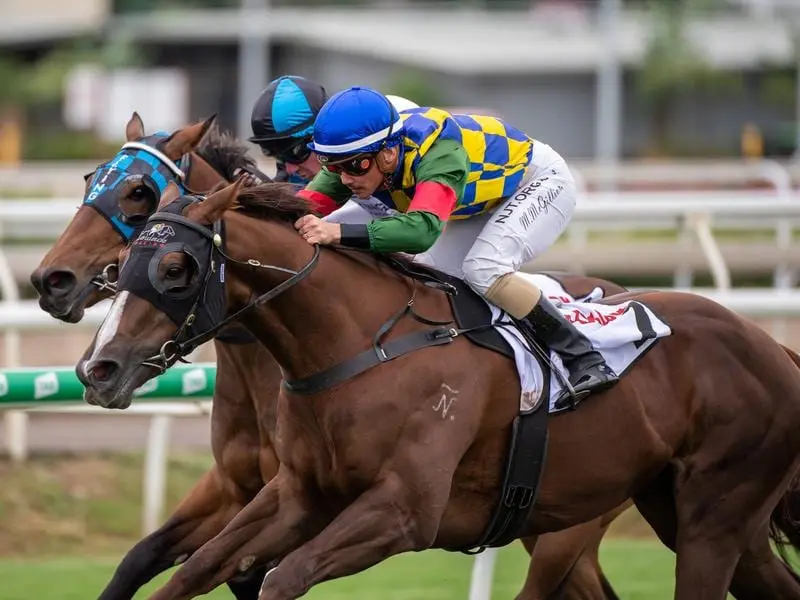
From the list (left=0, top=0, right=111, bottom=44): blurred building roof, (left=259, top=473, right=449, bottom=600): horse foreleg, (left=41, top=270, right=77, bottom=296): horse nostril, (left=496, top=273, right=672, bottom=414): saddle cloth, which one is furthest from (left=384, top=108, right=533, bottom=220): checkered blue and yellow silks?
(left=0, top=0, right=111, bottom=44): blurred building roof

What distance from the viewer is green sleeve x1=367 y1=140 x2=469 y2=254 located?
13.3 ft

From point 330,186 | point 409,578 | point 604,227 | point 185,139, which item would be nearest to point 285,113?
point 185,139

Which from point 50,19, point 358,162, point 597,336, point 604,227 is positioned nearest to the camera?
point 358,162

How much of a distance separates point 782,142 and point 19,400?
26342 mm

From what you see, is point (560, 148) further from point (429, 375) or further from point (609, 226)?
point (429, 375)

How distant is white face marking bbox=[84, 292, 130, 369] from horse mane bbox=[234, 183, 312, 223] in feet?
1.44

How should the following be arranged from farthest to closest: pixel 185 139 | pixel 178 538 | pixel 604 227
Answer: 1. pixel 604 227
2. pixel 185 139
3. pixel 178 538

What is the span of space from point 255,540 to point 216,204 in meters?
0.97

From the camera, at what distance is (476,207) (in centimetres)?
454

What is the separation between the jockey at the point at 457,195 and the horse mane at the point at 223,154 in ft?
2.12

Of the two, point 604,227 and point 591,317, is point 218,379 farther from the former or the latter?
point 604,227

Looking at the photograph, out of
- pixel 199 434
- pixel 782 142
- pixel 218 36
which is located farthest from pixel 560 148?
pixel 199 434

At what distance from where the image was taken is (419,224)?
406cm

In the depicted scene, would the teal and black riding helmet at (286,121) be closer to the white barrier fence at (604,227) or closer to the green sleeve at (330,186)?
the green sleeve at (330,186)
